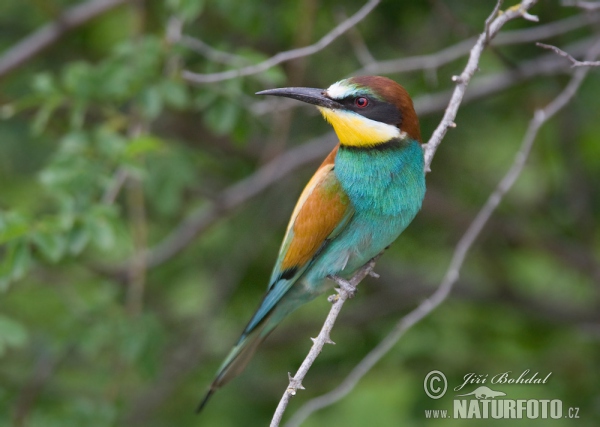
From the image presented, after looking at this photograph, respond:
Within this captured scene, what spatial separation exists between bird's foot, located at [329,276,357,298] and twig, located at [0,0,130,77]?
165 centimetres

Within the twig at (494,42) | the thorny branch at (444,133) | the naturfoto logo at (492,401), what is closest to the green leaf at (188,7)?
the twig at (494,42)

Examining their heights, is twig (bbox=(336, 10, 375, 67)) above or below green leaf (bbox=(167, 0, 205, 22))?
above

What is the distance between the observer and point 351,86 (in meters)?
2.58

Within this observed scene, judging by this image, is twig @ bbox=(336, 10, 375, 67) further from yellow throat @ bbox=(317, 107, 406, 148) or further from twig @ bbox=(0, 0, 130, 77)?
twig @ bbox=(0, 0, 130, 77)

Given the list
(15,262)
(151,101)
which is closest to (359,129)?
(151,101)

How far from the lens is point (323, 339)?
2162 millimetres

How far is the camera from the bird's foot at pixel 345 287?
261cm

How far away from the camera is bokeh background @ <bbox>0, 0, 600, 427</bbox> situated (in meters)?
3.11

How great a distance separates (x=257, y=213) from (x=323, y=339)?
6.67 feet

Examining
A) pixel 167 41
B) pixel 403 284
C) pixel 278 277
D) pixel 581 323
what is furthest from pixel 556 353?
pixel 167 41

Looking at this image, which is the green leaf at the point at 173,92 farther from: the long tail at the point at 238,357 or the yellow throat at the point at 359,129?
the long tail at the point at 238,357

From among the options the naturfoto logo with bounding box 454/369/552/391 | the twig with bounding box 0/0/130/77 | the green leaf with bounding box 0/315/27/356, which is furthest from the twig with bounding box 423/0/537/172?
the twig with bounding box 0/0/130/77

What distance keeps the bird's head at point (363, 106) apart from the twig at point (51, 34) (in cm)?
137

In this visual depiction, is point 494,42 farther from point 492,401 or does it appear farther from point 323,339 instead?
point 323,339
